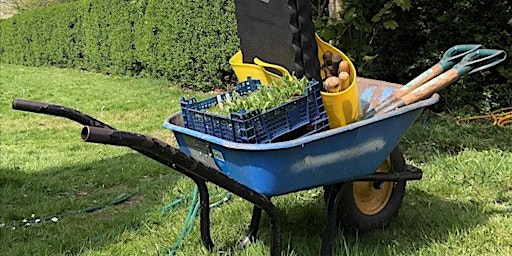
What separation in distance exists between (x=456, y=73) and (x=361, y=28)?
2.70 meters

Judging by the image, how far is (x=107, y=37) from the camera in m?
14.7

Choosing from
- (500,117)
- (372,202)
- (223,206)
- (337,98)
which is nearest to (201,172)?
(337,98)

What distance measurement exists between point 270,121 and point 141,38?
35.0ft

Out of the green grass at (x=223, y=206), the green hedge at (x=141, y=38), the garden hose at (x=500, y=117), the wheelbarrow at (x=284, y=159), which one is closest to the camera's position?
the wheelbarrow at (x=284, y=159)

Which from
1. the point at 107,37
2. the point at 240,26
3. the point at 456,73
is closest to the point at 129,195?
the point at 240,26

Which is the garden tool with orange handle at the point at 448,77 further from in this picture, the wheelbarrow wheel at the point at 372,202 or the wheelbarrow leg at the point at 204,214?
the wheelbarrow leg at the point at 204,214

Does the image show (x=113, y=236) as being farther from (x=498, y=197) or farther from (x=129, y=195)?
(x=498, y=197)

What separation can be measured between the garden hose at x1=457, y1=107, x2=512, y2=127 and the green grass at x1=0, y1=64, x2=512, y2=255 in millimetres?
102

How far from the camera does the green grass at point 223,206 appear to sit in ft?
8.63

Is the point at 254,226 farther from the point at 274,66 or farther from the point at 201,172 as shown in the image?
the point at 201,172

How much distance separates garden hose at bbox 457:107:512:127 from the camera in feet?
17.3

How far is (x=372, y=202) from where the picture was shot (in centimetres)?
270

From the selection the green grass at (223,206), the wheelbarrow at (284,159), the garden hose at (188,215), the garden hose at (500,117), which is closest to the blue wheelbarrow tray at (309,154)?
the wheelbarrow at (284,159)

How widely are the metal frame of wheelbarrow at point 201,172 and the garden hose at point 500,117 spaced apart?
10.1 ft
